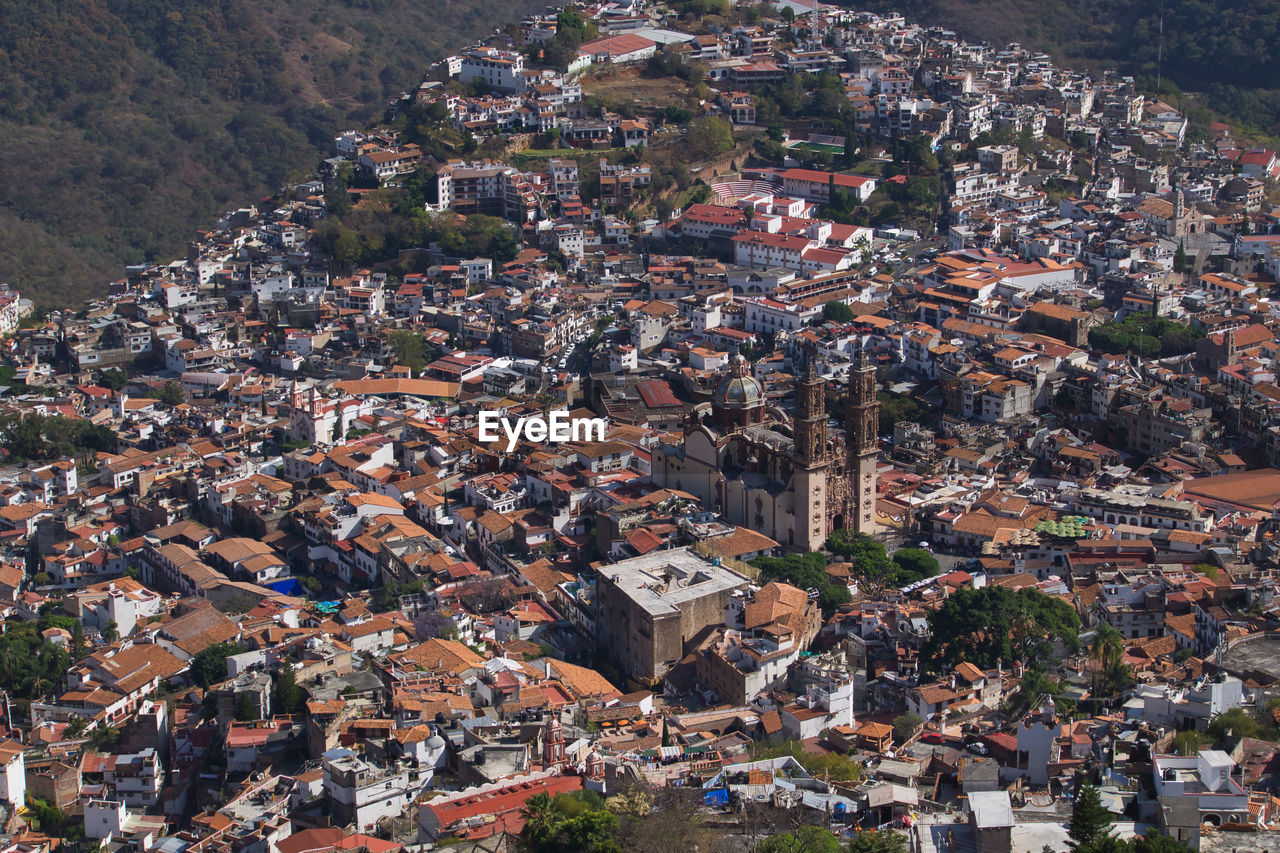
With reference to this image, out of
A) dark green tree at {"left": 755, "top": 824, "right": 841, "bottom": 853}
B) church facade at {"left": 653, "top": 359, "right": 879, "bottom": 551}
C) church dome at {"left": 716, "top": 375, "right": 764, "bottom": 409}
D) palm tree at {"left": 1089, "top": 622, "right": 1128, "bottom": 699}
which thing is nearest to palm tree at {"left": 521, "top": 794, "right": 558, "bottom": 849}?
dark green tree at {"left": 755, "top": 824, "right": 841, "bottom": 853}

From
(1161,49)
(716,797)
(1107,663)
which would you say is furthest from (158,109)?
(716,797)

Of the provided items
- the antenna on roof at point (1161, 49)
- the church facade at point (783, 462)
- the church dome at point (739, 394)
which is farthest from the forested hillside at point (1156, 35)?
the church facade at point (783, 462)

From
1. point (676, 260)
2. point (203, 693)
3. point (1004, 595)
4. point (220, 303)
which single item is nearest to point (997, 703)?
point (1004, 595)

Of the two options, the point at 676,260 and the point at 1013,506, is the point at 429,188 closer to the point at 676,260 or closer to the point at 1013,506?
the point at 676,260

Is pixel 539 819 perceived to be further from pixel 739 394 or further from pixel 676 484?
pixel 739 394

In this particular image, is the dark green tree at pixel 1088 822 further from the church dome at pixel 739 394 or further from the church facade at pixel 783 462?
the church dome at pixel 739 394
